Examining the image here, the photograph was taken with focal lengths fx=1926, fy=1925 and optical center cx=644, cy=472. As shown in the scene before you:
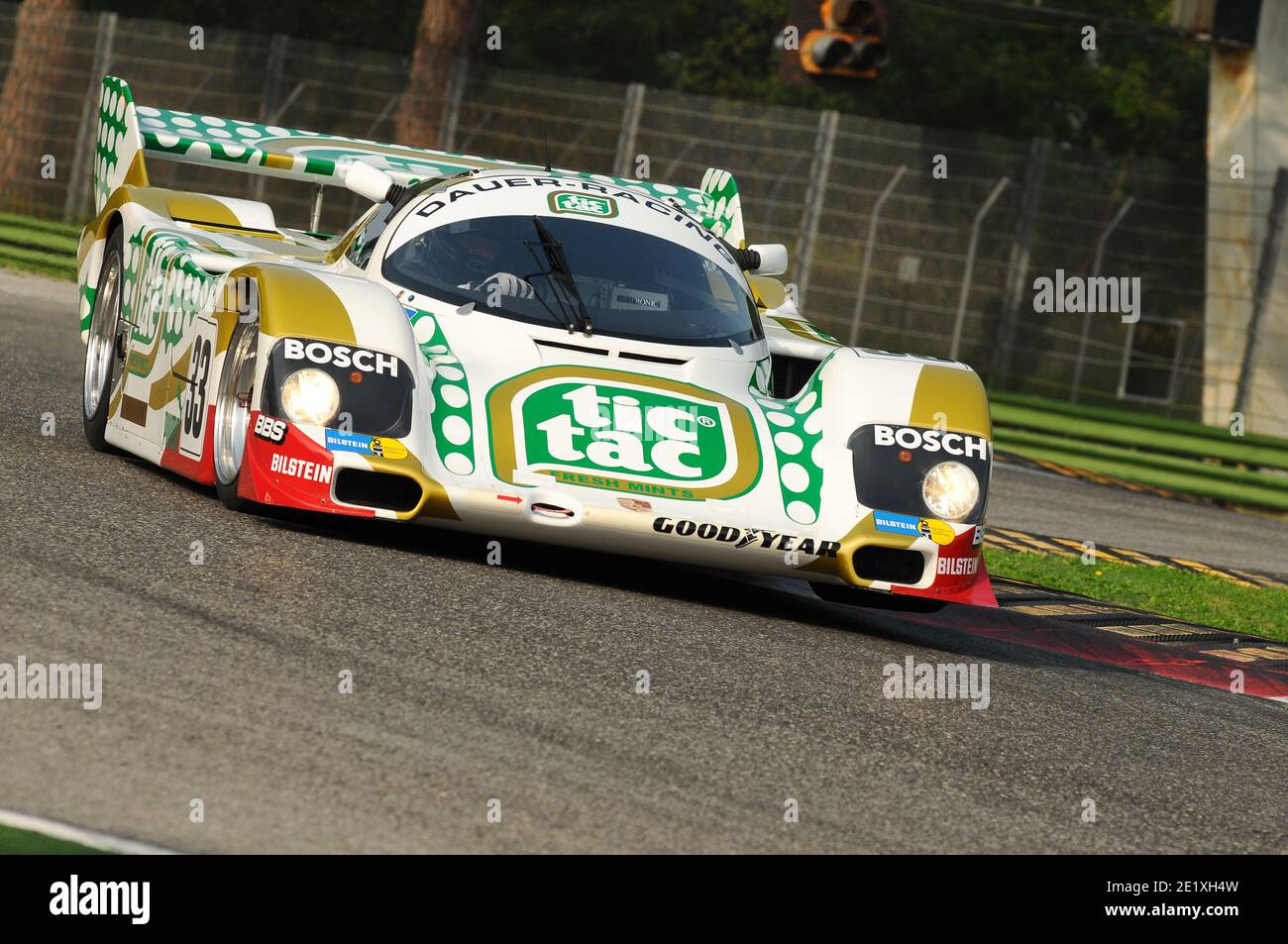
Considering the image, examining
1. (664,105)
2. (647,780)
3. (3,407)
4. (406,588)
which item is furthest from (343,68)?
(647,780)

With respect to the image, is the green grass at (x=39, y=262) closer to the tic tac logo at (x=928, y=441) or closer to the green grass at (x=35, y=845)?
the tic tac logo at (x=928, y=441)

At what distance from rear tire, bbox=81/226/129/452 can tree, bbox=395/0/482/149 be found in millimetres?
10853

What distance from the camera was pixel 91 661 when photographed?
421 centimetres

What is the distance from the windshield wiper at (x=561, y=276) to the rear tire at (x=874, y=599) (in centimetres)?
119

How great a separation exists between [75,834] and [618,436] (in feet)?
10.0

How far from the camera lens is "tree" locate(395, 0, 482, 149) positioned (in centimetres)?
1912

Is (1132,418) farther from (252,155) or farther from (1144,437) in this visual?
(252,155)

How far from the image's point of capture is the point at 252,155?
891 cm

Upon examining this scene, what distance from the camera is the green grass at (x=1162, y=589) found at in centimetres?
900

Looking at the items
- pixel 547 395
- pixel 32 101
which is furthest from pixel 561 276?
pixel 32 101

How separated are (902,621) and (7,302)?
9832 mm

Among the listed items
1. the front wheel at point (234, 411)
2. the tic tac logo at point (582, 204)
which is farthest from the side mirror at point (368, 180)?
the front wheel at point (234, 411)
